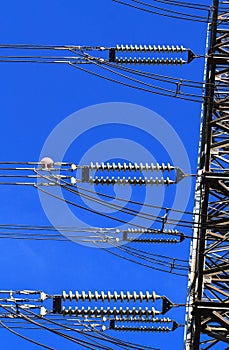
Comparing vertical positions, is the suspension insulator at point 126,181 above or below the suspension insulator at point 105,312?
above

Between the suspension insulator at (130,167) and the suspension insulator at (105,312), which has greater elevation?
the suspension insulator at (130,167)

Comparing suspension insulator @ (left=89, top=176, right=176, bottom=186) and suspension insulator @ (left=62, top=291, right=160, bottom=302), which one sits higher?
suspension insulator @ (left=89, top=176, right=176, bottom=186)

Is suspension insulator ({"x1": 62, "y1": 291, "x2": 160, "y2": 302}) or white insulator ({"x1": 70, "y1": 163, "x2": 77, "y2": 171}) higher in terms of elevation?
white insulator ({"x1": 70, "y1": 163, "x2": 77, "y2": 171})

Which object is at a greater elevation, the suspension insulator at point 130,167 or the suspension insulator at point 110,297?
the suspension insulator at point 130,167

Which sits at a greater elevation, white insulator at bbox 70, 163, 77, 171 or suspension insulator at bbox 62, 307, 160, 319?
white insulator at bbox 70, 163, 77, 171

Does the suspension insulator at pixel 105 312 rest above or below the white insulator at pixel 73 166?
below

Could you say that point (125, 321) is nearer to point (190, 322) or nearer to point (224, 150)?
point (190, 322)

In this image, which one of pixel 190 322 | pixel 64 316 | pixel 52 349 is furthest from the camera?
pixel 190 322

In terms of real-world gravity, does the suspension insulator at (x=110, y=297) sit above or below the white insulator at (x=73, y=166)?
below

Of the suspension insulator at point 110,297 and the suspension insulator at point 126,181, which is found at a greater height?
the suspension insulator at point 126,181

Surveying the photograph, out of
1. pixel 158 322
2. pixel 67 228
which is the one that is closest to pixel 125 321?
pixel 158 322

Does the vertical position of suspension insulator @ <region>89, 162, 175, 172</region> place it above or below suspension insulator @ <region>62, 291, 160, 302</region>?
above
